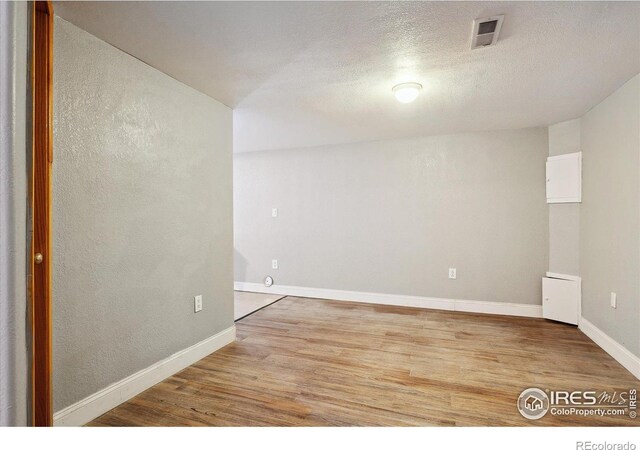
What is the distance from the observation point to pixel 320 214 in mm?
4539

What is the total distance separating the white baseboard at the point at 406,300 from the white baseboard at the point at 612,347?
1.79ft

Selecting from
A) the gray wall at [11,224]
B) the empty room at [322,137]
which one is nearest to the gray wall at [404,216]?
the empty room at [322,137]

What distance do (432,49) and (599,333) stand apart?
9.13 feet

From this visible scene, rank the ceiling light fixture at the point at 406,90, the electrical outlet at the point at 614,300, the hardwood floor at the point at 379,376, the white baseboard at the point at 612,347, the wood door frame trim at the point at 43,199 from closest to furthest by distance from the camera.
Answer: the wood door frame trim at the point at 43,199, the hardwood floor at the point at 379,376, the white baseboard at the point at 612,347, the ceiling light fixture at the point at 406,90, the electrical outlet at the point at 614,300

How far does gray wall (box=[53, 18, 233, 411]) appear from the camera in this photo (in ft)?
5.43

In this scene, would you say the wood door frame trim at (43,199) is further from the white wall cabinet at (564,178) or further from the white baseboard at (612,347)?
the white wall cabinet at (564,178)

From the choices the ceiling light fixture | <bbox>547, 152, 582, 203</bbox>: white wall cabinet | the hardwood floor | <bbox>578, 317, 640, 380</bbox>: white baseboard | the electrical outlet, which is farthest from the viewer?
<bbox>547, 152, 582, 203</bbox>: white wall cabinet

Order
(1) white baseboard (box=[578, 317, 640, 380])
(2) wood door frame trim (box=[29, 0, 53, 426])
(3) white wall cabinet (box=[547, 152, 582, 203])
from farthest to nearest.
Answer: (3) white wall cabinet (box=[547, 152, 582, 203]), (1) white baseboard (box=[578, 317, 640, 380]), (2) wood door frame trim (box=[29, 0, 53, 426])

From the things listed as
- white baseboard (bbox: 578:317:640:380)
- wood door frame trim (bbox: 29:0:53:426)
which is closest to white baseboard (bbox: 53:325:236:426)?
wood door frame trim (bbox: 29:0:53:426)

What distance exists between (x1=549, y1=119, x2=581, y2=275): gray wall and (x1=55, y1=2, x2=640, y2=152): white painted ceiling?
33 cm

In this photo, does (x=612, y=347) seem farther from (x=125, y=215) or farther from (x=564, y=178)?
(x=125, y=215)

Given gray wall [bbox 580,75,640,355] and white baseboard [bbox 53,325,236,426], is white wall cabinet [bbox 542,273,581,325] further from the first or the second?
white baseboard [bbox 53,325,236,426]

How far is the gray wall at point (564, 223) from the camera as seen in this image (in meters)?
3.26

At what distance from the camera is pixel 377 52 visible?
6.48 ft
